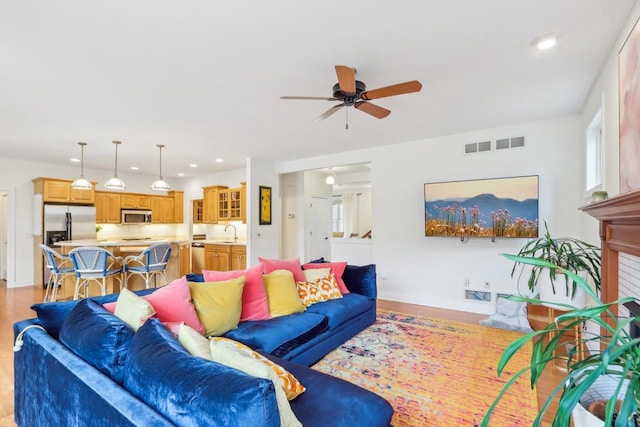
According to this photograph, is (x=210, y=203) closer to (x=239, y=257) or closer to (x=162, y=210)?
(x=162, y=210)

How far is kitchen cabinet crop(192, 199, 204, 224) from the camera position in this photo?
27.8 ft

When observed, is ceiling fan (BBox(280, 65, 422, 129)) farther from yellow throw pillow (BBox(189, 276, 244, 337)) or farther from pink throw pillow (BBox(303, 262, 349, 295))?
pink throw pillow (BBox(303, 262, 349, 295))

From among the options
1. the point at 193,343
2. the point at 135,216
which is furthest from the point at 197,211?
the point at 193,343

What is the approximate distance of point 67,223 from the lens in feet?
21.1


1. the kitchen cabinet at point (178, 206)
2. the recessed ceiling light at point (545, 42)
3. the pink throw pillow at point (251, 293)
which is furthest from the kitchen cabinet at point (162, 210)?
the recessed ceiling light at point (545, 42)

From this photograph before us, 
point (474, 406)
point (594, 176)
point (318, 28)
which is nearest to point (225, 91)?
point (318, 28)

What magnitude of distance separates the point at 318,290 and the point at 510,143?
3.20m

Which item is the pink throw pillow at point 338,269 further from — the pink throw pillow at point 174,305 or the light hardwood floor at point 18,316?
the pink throw pillow at point 174,305

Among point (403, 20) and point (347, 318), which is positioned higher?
point (403, 20)

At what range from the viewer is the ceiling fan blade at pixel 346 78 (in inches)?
88.4

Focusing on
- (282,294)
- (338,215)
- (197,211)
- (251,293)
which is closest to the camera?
(251,293)

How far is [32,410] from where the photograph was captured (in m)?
1.73

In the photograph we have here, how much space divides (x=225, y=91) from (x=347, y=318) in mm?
2577

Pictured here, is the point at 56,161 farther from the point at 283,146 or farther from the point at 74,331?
the point at 74,331
